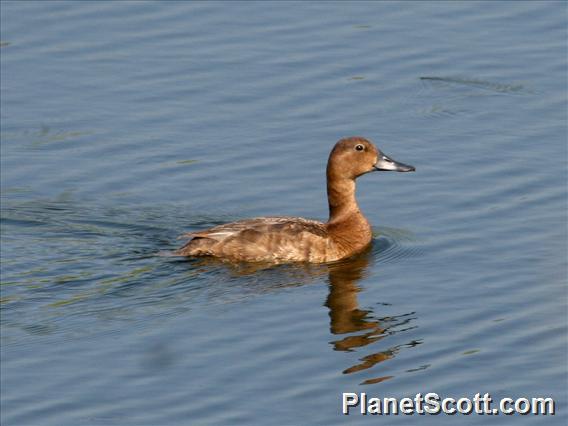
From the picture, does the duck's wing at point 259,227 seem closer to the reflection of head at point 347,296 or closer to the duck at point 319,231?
the duck at point 319,231

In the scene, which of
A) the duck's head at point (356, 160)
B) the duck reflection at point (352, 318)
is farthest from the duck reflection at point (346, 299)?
the duck's head at point (356, 160)

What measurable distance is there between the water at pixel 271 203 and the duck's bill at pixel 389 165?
43cm

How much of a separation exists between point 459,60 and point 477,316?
20.7 feet

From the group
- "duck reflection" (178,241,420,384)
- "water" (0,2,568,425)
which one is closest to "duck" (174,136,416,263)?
"duck reflection" (178,241,420,384)

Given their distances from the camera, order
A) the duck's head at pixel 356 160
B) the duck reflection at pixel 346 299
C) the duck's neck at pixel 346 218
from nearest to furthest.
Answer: the duck reflection at pixel 346 299 → the duck's neck at pixel 346 218 → the duck's head at pixel 356 160

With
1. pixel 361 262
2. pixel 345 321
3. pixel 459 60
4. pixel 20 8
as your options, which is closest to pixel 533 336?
pixel 345 321

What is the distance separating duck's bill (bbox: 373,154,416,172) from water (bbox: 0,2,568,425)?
432 mm

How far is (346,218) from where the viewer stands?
1426 centimetres

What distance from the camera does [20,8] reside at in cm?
1895

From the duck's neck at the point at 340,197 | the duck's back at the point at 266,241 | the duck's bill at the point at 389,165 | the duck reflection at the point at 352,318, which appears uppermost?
the duck's bill at the point at 389,165

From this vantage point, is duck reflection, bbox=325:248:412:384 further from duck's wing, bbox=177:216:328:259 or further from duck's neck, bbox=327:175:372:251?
duck's wing, bbox=177:216:328:259

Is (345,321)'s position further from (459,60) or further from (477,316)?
(459,60)

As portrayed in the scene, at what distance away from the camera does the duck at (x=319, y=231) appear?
13.7 meters

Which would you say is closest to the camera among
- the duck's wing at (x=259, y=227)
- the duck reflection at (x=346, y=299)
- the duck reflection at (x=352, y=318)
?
the duck reflection at (x=352, y=318)
